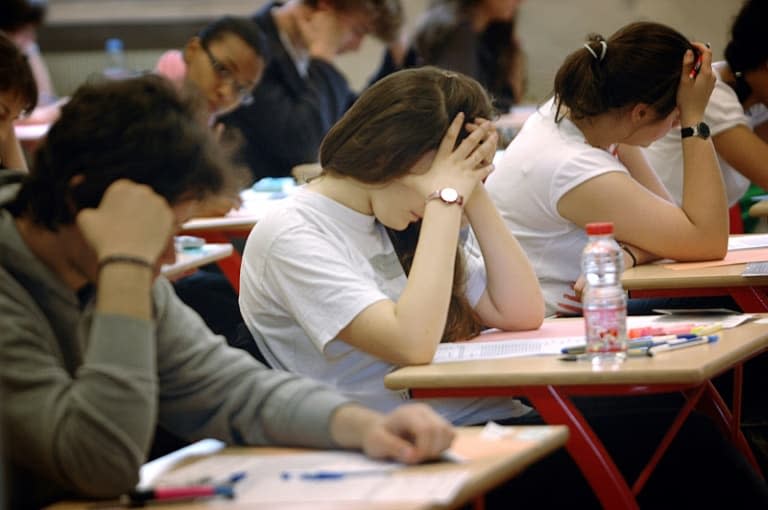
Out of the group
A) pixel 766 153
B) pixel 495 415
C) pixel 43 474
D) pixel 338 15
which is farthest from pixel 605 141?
pixel 338 15

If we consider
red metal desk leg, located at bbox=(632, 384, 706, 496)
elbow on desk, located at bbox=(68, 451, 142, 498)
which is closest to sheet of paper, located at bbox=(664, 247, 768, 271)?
red metal desk leg, located at bbox=(632, 384, 706, 496)

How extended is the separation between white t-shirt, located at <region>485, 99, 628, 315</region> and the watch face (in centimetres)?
76

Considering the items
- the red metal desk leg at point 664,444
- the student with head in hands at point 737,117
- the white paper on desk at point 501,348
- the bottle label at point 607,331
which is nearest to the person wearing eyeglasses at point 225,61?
the student with head in hands at point 737,117

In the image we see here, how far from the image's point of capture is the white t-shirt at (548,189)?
9.80 ft

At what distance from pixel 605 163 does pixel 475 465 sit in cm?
164

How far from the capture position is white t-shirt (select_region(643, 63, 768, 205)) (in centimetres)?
375

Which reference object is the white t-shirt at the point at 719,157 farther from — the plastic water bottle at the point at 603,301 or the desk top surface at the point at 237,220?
the plastic water bottle at the point at 603,301

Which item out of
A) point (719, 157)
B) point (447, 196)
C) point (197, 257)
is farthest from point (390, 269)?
point (719, 157)

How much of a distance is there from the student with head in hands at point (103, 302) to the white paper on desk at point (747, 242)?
79.3 inches

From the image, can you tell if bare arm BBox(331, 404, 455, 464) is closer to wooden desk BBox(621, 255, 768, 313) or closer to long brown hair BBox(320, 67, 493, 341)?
long brown hair BBox(320, 67, 493, 341)

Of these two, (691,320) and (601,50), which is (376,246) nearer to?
(691,320)

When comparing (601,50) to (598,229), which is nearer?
(598,229)

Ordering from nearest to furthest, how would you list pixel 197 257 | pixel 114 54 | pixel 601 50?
1. pixel 601 50
2. pixel 197 257
3. pixel 114 54

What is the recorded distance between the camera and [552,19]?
827 cm
